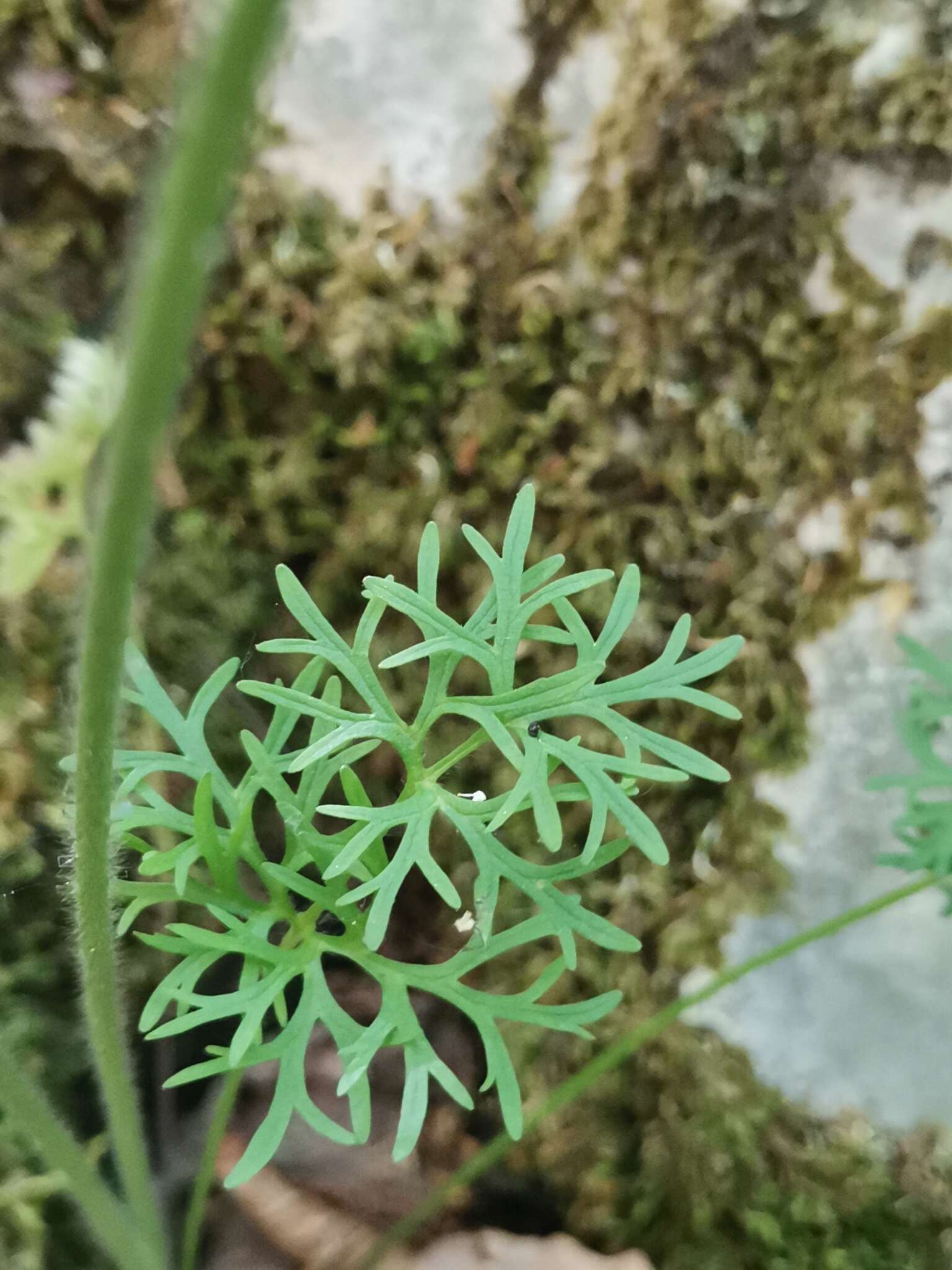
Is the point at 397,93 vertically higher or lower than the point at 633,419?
higher

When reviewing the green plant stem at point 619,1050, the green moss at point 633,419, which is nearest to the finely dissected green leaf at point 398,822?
the green plant stem at point 619,1050

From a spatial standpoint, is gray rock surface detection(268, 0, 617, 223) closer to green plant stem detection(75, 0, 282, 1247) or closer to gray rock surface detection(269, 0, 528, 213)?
gray rock surface detection(269, 0, 528, 213)

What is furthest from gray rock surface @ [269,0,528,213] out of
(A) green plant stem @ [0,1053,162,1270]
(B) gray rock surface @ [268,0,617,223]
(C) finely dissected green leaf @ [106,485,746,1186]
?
(A) green plant stem @ [0,1053,162,1270]

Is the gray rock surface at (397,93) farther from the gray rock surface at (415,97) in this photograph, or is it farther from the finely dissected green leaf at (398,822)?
the finely dissected green leaf at (398,822)

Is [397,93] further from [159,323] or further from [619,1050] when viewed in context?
[619,1050]

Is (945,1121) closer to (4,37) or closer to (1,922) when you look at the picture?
(1,922)

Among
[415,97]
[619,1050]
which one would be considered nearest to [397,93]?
[415,97]

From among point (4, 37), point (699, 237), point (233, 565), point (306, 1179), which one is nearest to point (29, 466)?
point (233, 565)
